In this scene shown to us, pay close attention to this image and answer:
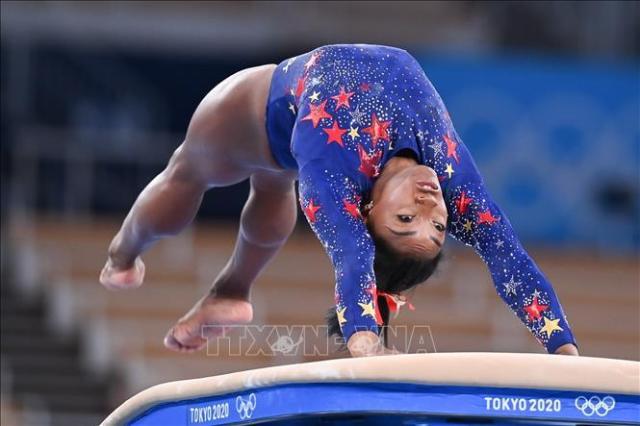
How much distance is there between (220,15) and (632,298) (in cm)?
326

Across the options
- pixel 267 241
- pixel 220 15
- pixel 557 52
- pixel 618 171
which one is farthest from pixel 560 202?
pixel 267 241

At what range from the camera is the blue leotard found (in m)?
2.98

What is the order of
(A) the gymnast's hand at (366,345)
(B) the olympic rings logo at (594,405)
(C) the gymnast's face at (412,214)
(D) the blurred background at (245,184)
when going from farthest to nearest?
(D) the blurred background at (245,184)
(C) the gymnast's face at (412,214)
(A) the gymnast's hand at (366,345)
(B) the olympic rings logo at (594,405)

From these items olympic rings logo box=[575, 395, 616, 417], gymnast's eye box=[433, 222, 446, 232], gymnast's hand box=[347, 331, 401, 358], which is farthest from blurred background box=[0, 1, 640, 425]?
olympic rings logo box=[575, 395, 616, 417]

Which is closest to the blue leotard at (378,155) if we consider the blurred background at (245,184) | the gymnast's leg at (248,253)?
the gymnast's leg at (248,253)

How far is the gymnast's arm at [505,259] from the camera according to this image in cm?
306

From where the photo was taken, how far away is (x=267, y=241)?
3877mm

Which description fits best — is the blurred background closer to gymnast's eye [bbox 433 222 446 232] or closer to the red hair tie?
the red hair tie

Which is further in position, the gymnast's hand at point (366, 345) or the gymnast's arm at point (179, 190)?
the gymnast's arm at point (179, 190)

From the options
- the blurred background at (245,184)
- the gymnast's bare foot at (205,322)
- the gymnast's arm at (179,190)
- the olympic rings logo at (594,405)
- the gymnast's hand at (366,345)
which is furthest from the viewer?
the blurred background at (245,184)

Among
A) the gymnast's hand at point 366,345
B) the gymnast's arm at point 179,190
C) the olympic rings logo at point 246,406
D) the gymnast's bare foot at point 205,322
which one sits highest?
the gymnast's arm at point 179,190

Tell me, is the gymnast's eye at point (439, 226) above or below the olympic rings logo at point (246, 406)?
above

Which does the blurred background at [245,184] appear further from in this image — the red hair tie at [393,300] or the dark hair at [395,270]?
the dark hair at [395,270]

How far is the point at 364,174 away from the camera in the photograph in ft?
9.98
